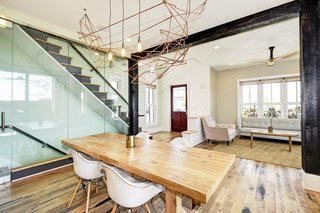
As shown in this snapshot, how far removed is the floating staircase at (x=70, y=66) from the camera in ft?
10.1

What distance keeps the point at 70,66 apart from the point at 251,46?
4.61 m

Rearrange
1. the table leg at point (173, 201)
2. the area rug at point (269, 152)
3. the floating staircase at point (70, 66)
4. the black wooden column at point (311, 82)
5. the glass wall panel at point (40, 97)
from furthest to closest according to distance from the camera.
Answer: the area rug at point (269, 152) → the floating staircase at point (70, 66) → the glass wall panel at point (40, 97) → the black wooden column at point (311, 82) → the table leg at point (173, 201)

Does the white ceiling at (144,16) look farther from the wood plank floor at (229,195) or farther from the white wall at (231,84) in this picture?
the wood plank floor at (229,195)

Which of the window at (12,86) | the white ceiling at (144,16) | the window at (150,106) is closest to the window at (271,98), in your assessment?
the white ceiling at (144,16)

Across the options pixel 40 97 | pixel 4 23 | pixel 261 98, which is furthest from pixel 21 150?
pixel 261 98

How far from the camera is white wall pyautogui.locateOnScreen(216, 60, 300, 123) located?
5.63 metres

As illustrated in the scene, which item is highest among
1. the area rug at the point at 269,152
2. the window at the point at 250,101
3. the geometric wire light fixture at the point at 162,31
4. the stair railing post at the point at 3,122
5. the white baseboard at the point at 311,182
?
the geometric wire light fixture at the point at 162,31

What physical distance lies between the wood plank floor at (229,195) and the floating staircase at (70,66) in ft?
6.48

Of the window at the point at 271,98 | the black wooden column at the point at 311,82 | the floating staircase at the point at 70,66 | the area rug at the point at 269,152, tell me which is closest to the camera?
the black wooden column at the point at 311,82

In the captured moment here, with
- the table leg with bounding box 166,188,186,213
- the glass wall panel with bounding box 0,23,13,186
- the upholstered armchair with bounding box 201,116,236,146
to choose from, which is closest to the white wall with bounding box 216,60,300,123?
the upholstered armchair with bounding box 201,116,236,146

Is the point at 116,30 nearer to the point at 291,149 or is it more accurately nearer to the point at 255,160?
the point at 255,160

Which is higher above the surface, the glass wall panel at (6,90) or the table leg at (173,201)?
the glass wall panel at (6,90)

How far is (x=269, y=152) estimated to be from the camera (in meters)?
4.13

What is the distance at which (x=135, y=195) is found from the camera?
1.28 meters
